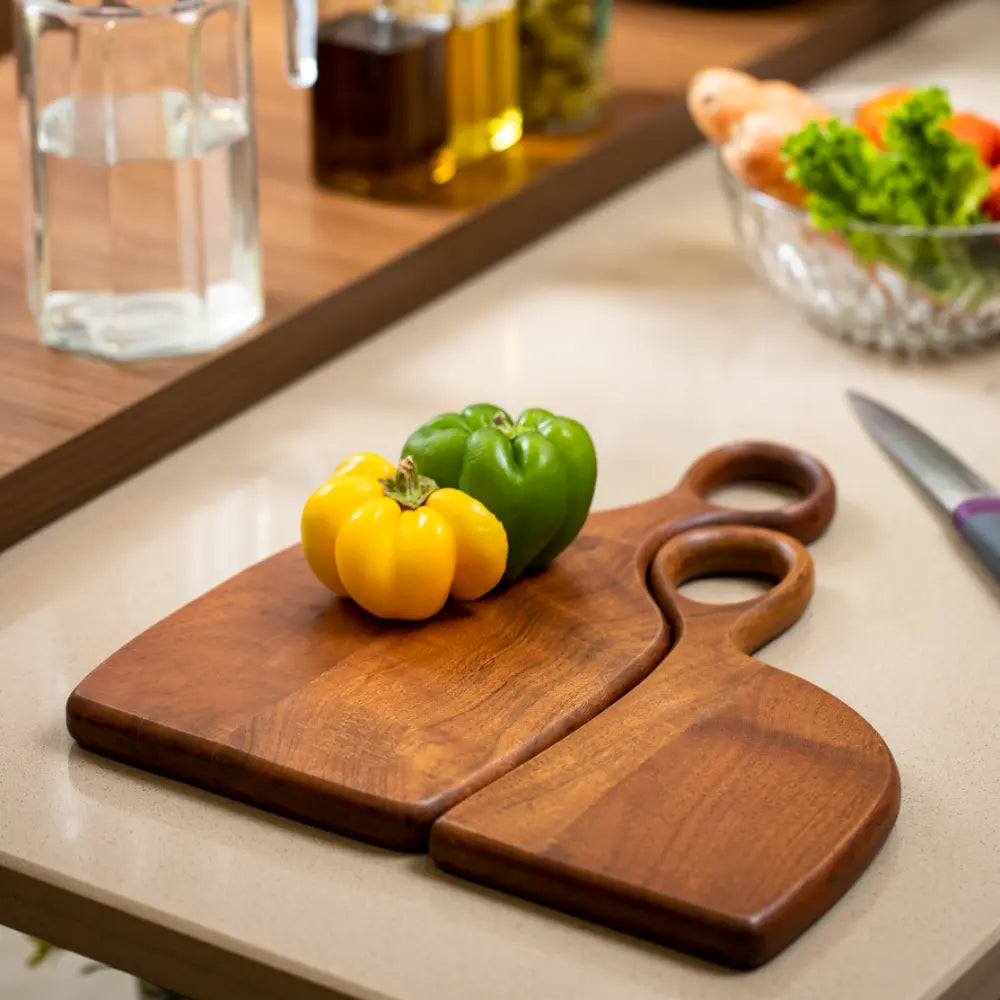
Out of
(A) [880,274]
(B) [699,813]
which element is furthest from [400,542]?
(A) [880,274]

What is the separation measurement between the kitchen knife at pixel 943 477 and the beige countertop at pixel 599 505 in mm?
15

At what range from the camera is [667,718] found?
90 cm

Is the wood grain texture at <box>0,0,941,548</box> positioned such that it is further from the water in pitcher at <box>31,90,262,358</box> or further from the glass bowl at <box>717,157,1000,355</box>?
the glass bowl at <box>717,157,1000,355</box>

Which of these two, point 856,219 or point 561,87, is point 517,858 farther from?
point 561,87

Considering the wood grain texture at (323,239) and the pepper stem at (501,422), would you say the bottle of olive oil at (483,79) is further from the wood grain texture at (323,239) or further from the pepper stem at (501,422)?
the pepper stem at (501,422)

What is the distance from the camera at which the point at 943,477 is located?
116 cm

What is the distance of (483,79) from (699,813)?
830 mm

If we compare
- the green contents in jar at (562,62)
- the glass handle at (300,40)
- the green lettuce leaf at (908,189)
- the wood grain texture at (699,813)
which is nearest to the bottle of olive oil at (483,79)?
the green contents in jar at (562,62)

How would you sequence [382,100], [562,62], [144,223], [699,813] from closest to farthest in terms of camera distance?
[699,813] < [144,223] < [382,100] < [562,62]

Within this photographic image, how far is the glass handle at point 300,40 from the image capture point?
1215mm

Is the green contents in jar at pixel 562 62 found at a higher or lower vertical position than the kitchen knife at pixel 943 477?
higher

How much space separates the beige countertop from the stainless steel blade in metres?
0.01

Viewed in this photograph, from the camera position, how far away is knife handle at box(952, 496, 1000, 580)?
1.07m

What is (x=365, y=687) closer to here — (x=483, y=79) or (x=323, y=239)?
(x=323, y=239)
